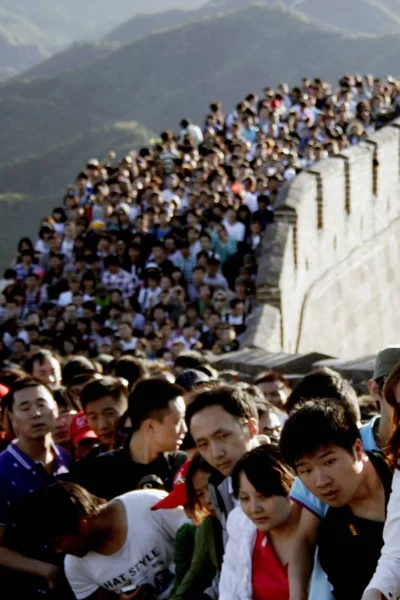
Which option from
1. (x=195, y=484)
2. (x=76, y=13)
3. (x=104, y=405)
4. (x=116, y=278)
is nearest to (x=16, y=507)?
(x=104, y=405)

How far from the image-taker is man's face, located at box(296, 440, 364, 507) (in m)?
4.92

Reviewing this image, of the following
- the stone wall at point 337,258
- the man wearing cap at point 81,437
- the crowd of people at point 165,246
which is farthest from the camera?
the stone wall at point 337,258

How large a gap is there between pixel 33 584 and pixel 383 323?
18371mm

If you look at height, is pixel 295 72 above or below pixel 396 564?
above

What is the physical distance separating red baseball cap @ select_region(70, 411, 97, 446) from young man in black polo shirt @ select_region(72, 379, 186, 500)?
1007 mm

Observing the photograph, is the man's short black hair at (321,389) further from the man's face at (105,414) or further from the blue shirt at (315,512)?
the man's face at (105,414)

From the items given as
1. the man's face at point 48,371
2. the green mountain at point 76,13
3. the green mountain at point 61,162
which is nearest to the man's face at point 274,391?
the man's face at point 48,371

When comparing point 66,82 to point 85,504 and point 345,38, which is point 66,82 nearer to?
point 345,38

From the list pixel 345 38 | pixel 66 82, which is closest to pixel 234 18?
pixel 345 38

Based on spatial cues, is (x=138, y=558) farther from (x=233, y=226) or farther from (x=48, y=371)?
(x=233, y=226)

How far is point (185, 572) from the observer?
20.3 feet

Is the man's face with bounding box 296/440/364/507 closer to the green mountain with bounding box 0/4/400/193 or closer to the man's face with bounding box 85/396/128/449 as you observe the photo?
the man's face with bounding box 85/396/128/449

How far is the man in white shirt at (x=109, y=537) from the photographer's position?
6266 mm

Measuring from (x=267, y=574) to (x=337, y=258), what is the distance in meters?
17.0
